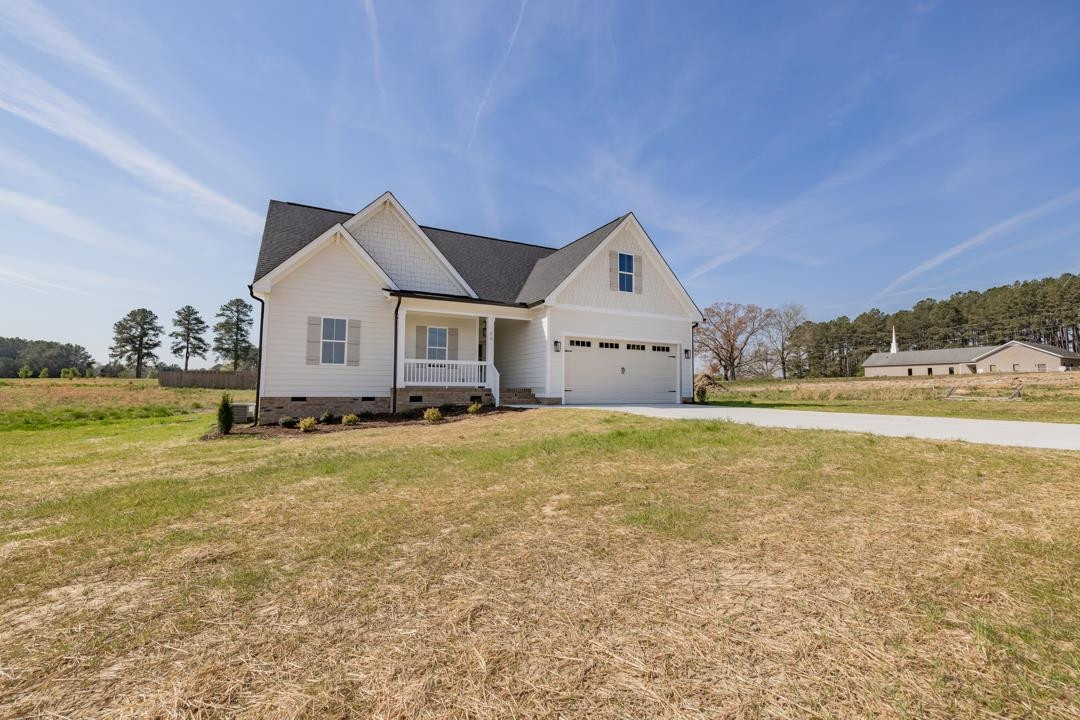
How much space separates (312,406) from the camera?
12.7 meters

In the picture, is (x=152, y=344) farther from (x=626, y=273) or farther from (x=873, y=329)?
(x=873, y=329)

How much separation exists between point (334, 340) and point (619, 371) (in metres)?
9.96

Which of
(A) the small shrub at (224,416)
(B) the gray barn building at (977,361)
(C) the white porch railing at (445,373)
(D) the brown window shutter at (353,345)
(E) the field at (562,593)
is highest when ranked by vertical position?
(B) the gray barn building at (977,361)

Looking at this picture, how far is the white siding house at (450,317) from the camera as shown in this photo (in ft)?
42.2

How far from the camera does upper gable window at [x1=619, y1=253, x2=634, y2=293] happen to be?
16.5 m

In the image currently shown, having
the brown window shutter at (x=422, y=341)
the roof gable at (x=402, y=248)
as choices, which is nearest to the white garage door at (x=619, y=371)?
the roof gable at (x=402, y=248)

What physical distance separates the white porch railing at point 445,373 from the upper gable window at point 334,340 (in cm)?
198

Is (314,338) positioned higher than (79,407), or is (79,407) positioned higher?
(314,338)

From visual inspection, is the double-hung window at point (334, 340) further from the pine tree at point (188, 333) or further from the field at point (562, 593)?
the pine tree at point (188, 333)

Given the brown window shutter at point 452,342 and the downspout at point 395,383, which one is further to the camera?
the brown window shutter at point 452,342

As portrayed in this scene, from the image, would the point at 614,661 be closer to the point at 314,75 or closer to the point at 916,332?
the point at 314,75

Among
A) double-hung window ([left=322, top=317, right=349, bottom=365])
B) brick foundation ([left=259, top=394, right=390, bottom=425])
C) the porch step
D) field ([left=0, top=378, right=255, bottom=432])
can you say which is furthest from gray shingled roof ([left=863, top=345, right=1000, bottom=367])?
field ([left=0, top=378, right=255, bottom=432])

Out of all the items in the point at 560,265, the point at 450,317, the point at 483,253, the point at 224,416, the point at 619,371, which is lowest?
the point at 224,416

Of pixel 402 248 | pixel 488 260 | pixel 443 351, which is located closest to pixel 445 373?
pixel 443 351
